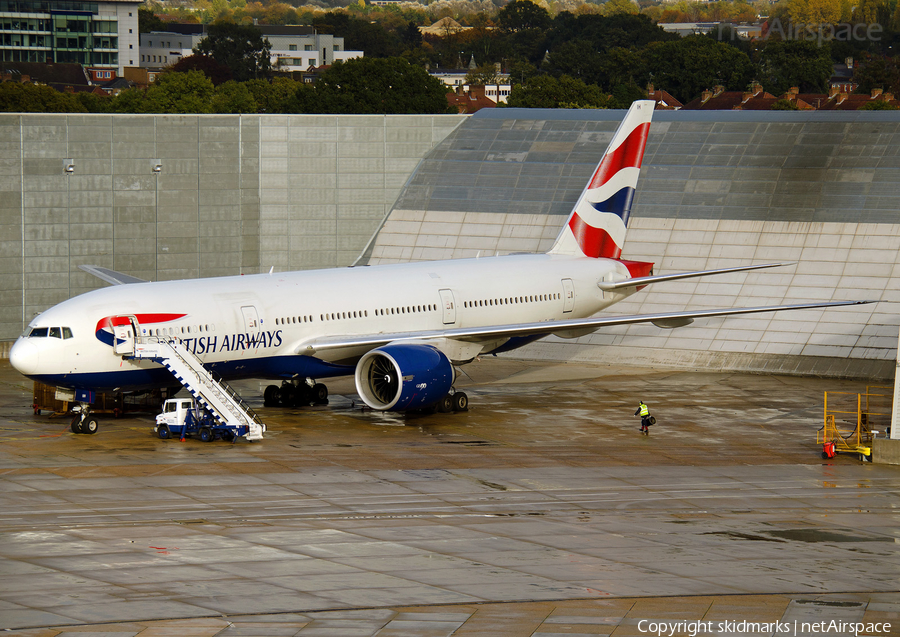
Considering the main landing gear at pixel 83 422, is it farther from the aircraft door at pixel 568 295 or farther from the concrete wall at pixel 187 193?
the concrete wall at pixel 187 193

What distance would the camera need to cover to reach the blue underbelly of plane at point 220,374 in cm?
3784

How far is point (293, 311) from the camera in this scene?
40.7 meters

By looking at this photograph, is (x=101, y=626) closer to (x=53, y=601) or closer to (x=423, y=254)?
(x=53, y=601)

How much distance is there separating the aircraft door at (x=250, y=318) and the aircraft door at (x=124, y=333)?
3.50 meters

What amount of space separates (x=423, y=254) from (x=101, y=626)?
42.5 meters

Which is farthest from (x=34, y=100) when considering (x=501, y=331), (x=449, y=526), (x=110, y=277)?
(x=449, y=526)

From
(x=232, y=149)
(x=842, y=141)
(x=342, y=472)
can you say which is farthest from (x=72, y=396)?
(x=842, y=141)

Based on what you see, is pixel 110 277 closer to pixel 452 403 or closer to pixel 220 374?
pixel 220 374

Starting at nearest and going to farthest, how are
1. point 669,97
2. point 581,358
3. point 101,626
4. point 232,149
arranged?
point 101,626
point 581,358
point 232,149
point 669,97

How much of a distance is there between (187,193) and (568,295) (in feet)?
72.1

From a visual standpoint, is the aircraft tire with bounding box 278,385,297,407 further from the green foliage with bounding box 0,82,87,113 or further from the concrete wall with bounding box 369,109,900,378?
the green foliage with bounding box 0,82,87,113

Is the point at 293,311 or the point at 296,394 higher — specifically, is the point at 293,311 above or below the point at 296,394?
above

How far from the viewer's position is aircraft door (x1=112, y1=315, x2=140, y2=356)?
37.6 meters

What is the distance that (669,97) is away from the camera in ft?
636
